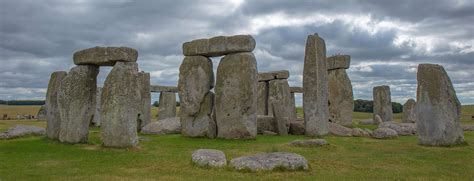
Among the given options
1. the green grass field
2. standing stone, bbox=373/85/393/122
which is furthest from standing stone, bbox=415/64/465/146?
standing stone, bbox=373/85/393/122

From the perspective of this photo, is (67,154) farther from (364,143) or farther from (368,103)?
(368,103)

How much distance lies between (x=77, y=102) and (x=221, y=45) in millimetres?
6131

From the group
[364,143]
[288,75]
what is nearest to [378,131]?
[364,143]

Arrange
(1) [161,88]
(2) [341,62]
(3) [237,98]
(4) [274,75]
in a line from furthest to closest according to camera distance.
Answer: (1) [161,88], (4) [274,75], (2) [341,62], (3) [237,98]

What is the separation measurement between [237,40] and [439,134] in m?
8.15

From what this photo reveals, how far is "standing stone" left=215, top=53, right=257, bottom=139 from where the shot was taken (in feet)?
57.6

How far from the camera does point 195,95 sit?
1916cm

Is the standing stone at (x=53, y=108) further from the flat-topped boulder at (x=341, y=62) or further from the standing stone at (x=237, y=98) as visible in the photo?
the flat-topped boulder at (x=341, y=62)

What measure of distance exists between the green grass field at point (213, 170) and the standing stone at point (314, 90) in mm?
3336

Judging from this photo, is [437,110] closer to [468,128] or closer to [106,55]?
[468,128]

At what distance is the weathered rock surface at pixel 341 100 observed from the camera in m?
26.2

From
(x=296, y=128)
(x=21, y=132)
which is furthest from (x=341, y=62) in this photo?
(x=21, y=132)

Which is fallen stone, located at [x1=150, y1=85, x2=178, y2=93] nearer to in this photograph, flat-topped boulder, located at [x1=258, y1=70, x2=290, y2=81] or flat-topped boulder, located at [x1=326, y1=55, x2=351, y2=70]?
flat-topped boulder, located at [x1=258, y1=70, x2=290, y2=81]

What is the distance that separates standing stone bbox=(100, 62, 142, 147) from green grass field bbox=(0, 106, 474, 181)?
1.55ft
